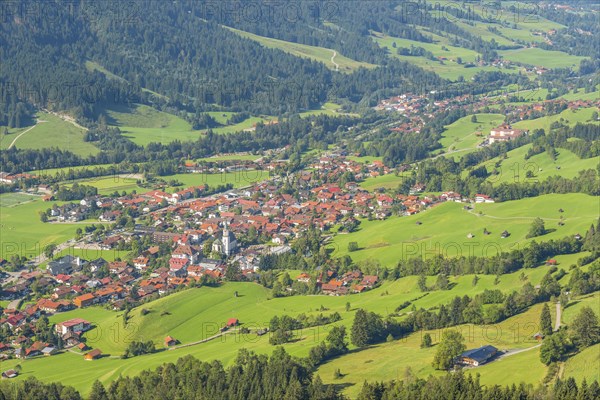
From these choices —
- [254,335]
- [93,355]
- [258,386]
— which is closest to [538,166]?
[254,335]

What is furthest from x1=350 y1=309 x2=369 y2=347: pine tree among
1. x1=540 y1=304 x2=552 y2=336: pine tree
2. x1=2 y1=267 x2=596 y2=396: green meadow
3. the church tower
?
the church tower

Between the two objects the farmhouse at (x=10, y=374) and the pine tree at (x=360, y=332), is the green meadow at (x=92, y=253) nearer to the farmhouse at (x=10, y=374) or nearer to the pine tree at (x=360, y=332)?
the farmhouse at (x=10, y=374)

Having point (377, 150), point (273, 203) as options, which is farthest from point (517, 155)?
point (273, 203)

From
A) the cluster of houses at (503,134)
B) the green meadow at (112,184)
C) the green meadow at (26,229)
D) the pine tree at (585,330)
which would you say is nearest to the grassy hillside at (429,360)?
the pine tree at (585,330)

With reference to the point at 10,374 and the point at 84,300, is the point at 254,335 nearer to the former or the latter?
the point at 10,374

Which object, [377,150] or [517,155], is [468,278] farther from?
[377,150]

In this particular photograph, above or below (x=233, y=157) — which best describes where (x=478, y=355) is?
above
